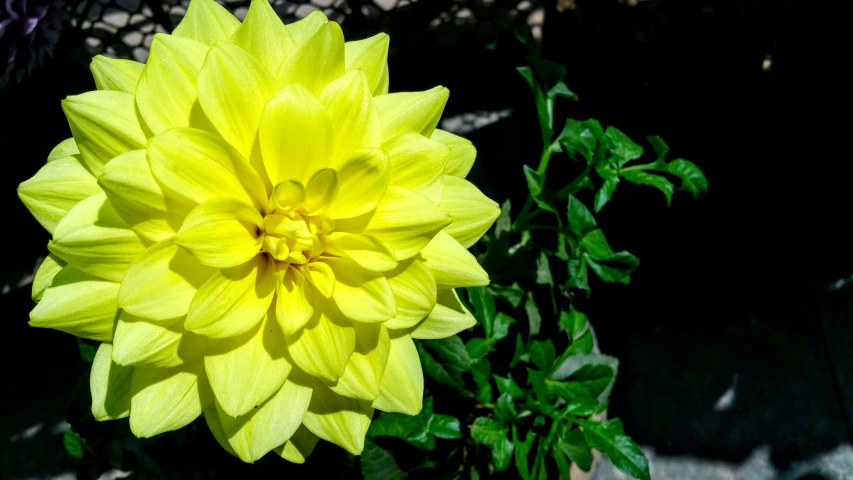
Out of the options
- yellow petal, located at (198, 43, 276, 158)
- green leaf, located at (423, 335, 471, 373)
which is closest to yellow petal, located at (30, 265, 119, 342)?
yellow petal, located at (198, 43, 276, 158)

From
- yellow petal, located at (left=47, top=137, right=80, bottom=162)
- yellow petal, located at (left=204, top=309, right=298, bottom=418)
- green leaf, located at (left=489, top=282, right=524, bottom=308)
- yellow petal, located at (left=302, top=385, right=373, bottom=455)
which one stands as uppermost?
yellow petal, located at (left=47, top=137, right=80, bottom=162)

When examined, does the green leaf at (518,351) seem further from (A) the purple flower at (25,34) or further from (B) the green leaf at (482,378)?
(A) the purple flower at (25,34)

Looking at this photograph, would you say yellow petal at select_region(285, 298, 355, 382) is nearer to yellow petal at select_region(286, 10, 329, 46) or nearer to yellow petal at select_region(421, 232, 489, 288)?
yellow petal at select_region(421, 232, 489, 288)

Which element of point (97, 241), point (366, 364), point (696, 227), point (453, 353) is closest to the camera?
point (97, 241)

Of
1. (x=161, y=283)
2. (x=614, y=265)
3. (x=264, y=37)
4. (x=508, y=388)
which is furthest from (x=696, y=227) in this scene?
(x=161, y=283)

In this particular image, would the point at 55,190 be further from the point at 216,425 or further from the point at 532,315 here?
the point at 532,315

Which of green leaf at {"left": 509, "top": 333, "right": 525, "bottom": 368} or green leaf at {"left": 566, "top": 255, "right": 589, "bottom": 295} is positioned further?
green leaf at {"left": 509, "top": 333, "right": 525, "bottom": 368}

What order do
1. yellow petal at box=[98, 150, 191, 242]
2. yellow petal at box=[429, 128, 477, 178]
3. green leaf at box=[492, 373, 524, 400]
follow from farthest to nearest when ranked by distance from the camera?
1. green leaf at box=[492, 373, 524, 400]
2. yellow petal at box=[429, 128, 477, 178]
3. yellow petal at box=[98, 150, 191, 242]

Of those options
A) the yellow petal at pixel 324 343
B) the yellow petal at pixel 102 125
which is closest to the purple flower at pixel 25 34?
the yellow petal at pixel 102 125
